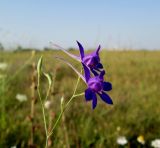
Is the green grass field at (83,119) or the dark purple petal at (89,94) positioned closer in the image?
the dark purple petal at (89,94)

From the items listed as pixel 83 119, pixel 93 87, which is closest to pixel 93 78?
pixel 93 87

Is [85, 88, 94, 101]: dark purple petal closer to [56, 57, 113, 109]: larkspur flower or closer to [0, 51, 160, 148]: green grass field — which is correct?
[56, 57, 113, 109]: larkspur flower

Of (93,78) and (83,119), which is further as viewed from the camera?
(83,119)

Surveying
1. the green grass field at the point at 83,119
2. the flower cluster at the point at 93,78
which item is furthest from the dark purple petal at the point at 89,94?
the green grass field at the point at 83,119

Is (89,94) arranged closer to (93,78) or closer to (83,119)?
(93,78)

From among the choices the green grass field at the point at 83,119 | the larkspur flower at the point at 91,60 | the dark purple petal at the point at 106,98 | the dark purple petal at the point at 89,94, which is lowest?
the green grass field at the point at 83,119

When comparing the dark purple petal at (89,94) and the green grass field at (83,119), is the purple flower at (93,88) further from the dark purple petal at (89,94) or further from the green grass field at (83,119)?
the green grass field at (83,119)

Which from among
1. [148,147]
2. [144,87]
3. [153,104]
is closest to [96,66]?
[148,147]

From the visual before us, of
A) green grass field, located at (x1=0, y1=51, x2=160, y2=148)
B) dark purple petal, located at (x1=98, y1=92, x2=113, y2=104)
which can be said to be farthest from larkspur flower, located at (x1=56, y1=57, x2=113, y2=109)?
green grass field, located at (x1=0, y1=51, x2=160, y2=148)

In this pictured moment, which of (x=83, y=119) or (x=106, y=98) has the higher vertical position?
(x=106, y=98)

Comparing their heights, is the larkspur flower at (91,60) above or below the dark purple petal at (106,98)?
above

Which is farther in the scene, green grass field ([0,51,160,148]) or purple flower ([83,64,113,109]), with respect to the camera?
green grass field ([0,51,160,148])
